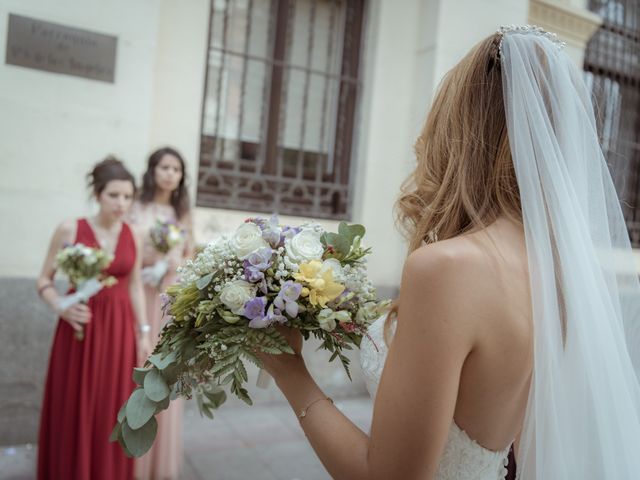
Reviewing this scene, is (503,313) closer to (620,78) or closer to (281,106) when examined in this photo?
(281,106)

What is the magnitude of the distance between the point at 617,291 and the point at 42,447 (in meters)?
3.47

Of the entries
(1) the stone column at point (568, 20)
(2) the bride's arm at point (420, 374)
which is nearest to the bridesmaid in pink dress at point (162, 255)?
(2) the bride's arm at point (420, 374)

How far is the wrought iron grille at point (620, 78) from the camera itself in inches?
297

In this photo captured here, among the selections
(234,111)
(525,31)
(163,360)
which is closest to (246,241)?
(163,360)

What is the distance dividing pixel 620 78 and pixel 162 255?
265 inches

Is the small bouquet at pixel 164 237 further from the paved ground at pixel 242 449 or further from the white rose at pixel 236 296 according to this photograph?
the white rose at pixel 236 296

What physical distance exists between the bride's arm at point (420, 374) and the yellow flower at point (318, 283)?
0.30 m

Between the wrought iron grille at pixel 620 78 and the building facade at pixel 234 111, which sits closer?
the building facade at pixel 234 111

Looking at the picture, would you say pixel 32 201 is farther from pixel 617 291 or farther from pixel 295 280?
pixel 617 291

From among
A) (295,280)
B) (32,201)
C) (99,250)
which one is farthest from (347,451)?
(32,201)

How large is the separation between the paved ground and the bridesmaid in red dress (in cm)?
79

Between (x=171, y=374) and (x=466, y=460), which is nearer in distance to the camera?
(x=466, y=460)

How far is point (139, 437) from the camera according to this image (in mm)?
1708

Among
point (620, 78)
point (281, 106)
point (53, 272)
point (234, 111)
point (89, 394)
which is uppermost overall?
point (620, 78)
